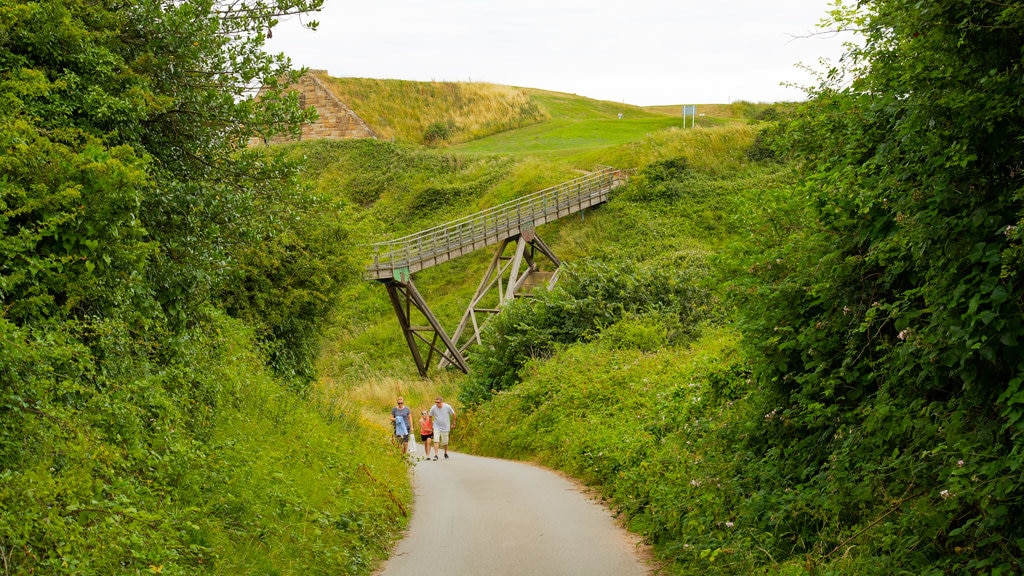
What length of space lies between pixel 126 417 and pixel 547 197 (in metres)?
35.9

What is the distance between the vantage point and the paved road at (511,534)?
963cm

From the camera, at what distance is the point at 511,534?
11234 millimetres

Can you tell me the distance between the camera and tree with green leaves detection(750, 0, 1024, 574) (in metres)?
5.89

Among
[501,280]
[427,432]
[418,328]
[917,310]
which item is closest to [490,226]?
[501,280]

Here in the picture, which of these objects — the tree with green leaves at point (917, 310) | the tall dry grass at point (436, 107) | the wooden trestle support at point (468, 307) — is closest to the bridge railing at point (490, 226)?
the wooden trestle support at point (468, 307)

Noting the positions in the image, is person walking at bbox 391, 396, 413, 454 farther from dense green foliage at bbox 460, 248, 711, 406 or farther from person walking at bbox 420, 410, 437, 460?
dense green foliage at bbox 460, 248, 711, 406

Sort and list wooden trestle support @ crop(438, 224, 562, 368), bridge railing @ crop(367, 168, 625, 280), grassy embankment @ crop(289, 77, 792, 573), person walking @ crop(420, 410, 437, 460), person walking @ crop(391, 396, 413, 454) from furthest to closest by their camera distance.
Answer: wooden trestle support @ crop(438, 224, 562, 368)
bridge railing @ crop(367, 168, 625, 280)
person walking @ crop(420, 410, 437, 460)
person walking @ crop(391, 396, 413, 454)
grassy embankment @ crop(289, 77, 792, 573)

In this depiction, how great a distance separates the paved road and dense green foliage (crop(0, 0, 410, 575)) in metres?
0.56

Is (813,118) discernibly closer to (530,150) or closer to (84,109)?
(84,109)

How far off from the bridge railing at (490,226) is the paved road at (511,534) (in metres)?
16.7

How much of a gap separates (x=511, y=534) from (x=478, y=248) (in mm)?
27288

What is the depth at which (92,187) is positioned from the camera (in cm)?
770

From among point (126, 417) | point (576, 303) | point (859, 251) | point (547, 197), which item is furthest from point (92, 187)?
point (547, 197)

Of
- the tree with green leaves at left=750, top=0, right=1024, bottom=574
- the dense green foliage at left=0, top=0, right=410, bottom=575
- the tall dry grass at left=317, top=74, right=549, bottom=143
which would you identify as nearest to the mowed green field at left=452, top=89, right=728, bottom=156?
the tall dry grass at left=317, top=74, right=549, bottom=143
